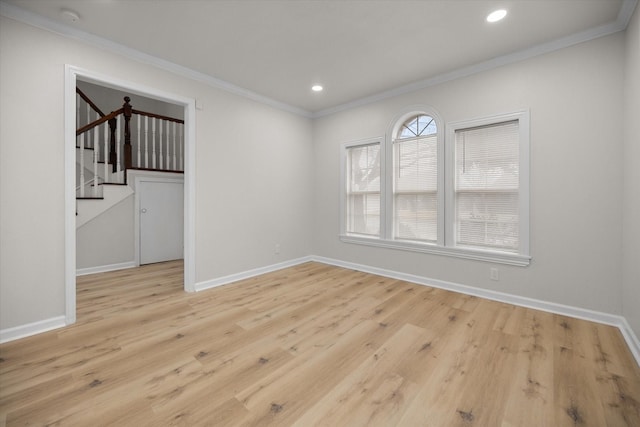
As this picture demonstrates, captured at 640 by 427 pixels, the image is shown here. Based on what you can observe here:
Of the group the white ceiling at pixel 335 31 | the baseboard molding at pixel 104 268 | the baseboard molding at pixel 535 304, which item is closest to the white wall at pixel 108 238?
the baseboard molding at pixel 104 268

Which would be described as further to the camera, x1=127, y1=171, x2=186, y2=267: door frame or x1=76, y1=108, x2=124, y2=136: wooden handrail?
x1=127, y1=171, x2=186, y2=267: door frame

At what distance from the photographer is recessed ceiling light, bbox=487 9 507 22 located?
2.26 m

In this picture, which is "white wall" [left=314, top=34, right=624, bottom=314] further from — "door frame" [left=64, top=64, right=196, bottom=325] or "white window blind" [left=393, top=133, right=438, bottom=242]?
"door frame" [left=64, top=64, right=196, bottom=325]

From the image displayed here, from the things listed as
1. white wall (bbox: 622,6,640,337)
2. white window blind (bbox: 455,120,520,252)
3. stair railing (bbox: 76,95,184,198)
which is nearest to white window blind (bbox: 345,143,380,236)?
white window blind (bbox: 455,120,520,252)

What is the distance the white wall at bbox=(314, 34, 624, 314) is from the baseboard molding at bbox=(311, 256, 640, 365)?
2.3 inches

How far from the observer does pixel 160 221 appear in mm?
4988

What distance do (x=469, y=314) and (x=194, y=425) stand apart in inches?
98.1

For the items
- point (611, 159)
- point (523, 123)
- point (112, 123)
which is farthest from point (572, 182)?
point (112, 123)

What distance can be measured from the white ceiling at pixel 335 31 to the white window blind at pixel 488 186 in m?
0.80

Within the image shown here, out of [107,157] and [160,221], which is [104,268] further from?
[107,157]

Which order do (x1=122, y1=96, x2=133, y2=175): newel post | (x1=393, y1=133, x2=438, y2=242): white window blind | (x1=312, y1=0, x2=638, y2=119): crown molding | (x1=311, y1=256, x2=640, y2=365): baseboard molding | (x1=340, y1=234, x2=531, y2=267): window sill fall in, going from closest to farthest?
(x1=311, y1=256, x2=640, y2=365): baseboard molding
(x1=312, y1=0, x2=638, y2=119): crown molding
(x1=340, y1=234, x2=531, y2=267): window sill
(x1=393, y1=133, x2=438, y2=242): white window blind
(x1=122, y1=96, x2=133, y2=175): newel post

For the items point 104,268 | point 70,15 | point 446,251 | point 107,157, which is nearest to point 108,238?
point 104,268

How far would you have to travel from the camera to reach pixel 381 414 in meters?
1.46

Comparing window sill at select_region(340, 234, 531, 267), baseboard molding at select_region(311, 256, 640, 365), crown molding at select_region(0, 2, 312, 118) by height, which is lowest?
baseboard molding at select_region(311, 256, 640, 365)
